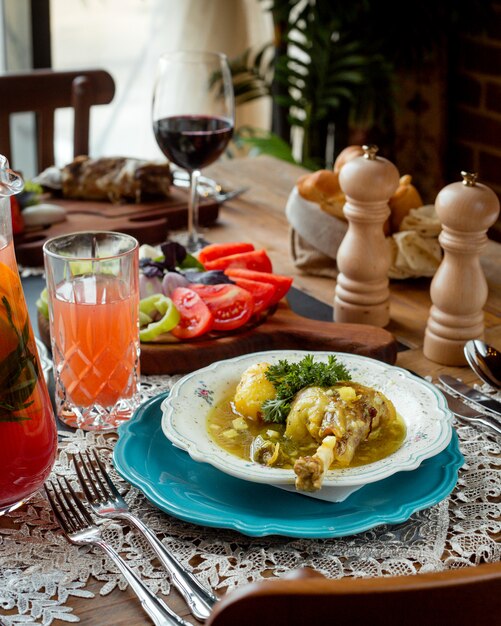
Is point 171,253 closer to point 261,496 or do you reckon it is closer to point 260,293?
point 260,293

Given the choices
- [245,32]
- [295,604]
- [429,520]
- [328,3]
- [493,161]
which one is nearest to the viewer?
[295,604]

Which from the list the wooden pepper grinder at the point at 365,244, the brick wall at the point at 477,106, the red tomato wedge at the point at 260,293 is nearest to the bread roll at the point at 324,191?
the wooden pepper grinder at the point at 365,244

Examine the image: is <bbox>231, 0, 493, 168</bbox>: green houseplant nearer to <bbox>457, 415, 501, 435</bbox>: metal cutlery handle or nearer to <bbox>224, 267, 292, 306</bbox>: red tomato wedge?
<bbox>224, 267, 292, 306</bbox>: red tomato wedge

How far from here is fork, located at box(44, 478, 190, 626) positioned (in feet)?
2.41

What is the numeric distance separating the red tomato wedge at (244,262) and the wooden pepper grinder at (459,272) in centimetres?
31

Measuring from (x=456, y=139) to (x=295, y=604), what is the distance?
331 cm

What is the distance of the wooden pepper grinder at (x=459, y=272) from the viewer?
47.9 inches

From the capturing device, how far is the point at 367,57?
3270 mm

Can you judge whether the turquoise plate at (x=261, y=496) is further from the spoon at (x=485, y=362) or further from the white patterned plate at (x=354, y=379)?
the spoon at (x=485, y=362)

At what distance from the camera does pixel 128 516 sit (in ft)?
2.78

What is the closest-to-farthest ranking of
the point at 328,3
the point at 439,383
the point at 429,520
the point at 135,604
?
the point at 135,604 < the point at 429,520 < the point at 439,383 < the point at 328,3

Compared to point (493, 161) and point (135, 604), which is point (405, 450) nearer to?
point (135, 604)

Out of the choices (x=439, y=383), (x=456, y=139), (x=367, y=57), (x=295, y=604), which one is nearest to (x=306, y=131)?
(x=367, y=57)

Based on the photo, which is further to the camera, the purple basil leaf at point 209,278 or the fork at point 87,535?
the purple basil leaf at point 209,278
